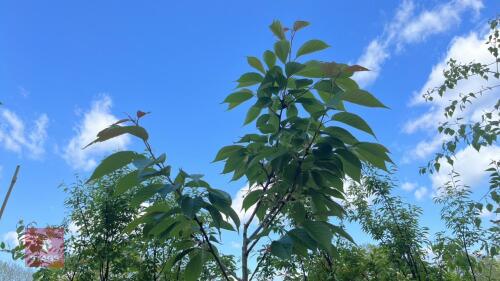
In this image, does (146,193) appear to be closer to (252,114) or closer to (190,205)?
(190,205)

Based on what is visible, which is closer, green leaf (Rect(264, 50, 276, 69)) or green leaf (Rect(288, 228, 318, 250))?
green leaf (Rect(288, 228, 318, 250))

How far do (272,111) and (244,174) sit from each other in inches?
7.3

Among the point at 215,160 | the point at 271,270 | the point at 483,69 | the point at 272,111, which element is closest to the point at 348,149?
the point at 272,111

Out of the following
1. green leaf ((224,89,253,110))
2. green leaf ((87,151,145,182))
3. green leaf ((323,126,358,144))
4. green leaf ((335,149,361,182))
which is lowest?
green leaf ((87,151,145,182))

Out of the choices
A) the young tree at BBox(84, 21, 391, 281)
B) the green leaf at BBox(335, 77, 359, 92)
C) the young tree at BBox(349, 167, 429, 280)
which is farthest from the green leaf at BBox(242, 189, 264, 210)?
the young tree at BBox(349, 167, 429, 280)

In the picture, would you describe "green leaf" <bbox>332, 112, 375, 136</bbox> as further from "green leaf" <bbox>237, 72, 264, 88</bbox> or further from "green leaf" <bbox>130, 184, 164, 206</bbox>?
"green leaf" <bbox>130, 184, 164, 206</bbox>

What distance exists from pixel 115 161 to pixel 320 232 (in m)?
0.48

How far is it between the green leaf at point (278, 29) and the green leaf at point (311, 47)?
96 mm

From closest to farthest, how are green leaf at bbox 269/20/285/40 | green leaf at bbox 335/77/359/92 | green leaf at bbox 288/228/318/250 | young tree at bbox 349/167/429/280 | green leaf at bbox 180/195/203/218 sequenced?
1. green leaf at bbox 180/195/203/218
2. green leaf at bbox 288/228/318/250
3. green leaf at bbox 335/77/359/92
4. green leaf at bbox 269/20/285/40
5. young tree at bbox 349/167/429/280

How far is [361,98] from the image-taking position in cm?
90

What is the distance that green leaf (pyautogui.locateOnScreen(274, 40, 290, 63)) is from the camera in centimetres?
106

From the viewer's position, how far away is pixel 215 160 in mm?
1097

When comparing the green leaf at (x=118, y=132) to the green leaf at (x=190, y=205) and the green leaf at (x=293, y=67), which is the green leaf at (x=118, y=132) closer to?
the green leaf at (x=190, y=205)

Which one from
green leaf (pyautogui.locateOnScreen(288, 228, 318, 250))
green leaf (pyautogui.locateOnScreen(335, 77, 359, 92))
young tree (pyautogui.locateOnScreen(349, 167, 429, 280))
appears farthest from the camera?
young tree (pyautogui.locateOnScreen(349, 167, 429, 280))
